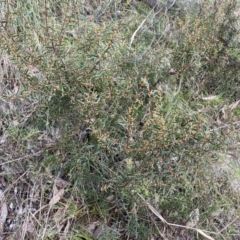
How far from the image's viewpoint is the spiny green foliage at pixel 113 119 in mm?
1858

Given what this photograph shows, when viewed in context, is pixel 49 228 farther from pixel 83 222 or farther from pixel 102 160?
pixel 102 160

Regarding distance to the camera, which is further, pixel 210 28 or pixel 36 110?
pixel 210 28

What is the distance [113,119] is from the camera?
208 cm

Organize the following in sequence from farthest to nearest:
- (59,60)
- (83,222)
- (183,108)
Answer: (183,108) → (83,222) → (59,60)

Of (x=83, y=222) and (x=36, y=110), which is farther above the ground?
(x=36, y=110)

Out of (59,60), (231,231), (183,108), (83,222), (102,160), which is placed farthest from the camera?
(183,108)

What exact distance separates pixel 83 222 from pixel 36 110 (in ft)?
2.34

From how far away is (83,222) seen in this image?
221cm

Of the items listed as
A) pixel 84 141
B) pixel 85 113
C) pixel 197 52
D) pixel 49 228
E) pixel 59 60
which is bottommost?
pixel 49 228

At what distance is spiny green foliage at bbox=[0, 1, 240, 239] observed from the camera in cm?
186

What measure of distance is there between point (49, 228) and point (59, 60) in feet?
3.08

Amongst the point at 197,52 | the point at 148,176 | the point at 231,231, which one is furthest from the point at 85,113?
the point at 231,231

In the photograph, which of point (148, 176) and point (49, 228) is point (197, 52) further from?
point (49, 228)

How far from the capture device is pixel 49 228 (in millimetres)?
2102
